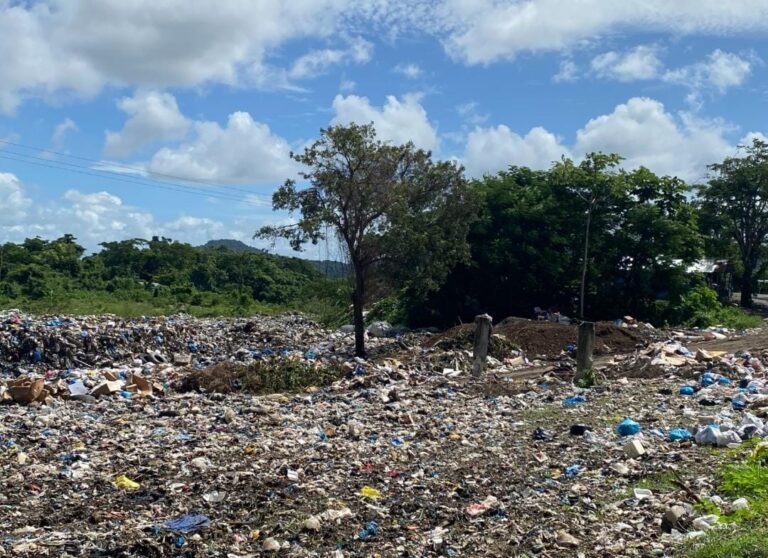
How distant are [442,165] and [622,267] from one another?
780 centimetres

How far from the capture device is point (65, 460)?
7.18m

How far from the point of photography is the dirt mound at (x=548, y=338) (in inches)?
616

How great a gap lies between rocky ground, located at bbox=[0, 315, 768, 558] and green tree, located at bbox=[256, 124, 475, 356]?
4.18 metres

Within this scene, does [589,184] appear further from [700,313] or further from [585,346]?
[585,346]

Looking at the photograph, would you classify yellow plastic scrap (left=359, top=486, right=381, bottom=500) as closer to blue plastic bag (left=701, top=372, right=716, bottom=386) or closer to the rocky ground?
the rocky ground

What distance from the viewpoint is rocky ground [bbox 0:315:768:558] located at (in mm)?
4871

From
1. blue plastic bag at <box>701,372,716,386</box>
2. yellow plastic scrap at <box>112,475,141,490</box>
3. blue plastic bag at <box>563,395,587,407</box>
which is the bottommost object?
yellow plastic scrap at <box>112,475,141,490</box>

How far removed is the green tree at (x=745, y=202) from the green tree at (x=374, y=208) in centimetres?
1875

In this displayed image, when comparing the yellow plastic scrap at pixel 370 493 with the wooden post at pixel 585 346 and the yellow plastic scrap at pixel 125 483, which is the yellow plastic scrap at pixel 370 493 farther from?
the wooden post at pixel 585 346

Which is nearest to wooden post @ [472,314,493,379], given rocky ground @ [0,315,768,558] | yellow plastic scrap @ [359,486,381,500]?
rocky ground @ [0,315,768,558]

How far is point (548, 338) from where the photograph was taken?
1612 centimetres

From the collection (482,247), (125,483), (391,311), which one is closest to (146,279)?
(391,311)

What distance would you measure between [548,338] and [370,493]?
1089 cm

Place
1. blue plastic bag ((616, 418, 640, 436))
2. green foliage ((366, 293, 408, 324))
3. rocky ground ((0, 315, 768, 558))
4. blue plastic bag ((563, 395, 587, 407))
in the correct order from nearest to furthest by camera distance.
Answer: rocky ground ((0, 315, 768, 558)), blue plastic bag ((616, 418, 640, 436)), blue plastic bag ((563, 395, 587, 407)), green foliage ((366, 293, 408, 324))
